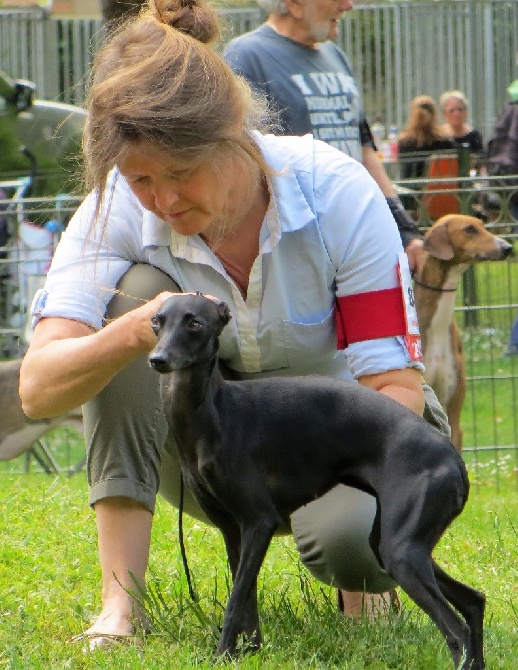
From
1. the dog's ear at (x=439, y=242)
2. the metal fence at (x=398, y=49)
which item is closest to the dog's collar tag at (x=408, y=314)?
the dog's ear at (x=439, y=242)

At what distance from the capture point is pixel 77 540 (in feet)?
13.0

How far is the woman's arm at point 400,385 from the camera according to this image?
106 inches

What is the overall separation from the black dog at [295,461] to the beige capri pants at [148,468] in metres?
0.37

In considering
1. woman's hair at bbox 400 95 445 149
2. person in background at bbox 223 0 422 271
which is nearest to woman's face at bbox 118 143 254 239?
person in background at bbox 223 0 422 271

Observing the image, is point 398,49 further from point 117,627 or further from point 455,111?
point 117,627

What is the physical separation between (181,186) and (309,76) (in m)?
2.64

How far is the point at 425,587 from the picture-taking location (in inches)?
87.7

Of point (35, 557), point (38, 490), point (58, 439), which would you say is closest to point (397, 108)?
point (58, 439)

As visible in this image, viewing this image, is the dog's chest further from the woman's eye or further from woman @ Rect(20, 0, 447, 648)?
the woman's eye

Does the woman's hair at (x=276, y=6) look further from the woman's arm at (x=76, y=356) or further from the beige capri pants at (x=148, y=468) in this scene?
the woman's arm at (x=76, y=356)

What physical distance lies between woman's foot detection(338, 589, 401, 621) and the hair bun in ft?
4.33

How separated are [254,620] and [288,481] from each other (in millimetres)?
293

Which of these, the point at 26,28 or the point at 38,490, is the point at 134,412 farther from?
the point at 26,28

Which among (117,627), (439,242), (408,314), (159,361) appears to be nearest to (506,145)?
(439,242)
